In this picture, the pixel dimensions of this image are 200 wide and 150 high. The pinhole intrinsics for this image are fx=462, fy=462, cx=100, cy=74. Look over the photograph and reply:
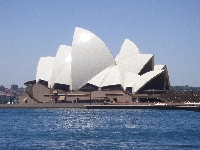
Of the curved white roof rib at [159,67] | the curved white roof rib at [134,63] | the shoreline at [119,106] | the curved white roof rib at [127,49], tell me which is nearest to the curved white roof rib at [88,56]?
the curved white roof rib at [127,49]

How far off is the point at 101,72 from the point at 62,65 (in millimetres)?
8002

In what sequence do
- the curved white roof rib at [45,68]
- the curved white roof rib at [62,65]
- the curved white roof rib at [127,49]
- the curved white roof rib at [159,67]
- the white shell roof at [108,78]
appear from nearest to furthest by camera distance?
the white shell roof at [108,78] → the curved white roof rib at [127,49] → the curved white roof rib at [159,67] → the curved white roof rib at [62,65] → the curved white roof rib at [45,68]

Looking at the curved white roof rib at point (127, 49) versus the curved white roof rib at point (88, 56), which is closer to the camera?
the curved white roof rib at point (88, 56)

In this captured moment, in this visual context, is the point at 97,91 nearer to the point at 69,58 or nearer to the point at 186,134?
the point at 69,58

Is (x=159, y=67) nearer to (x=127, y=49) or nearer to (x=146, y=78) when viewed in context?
(x=146, y=78)

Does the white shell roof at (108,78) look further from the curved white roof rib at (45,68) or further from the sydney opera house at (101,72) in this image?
the curved white roof rib at (45,68)

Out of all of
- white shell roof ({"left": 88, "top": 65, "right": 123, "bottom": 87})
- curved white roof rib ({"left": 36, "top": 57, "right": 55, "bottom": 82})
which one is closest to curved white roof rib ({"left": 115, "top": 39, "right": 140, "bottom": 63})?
white shell roof ({"left": 88, "top": 65, "right": 123, "bottom": 87})

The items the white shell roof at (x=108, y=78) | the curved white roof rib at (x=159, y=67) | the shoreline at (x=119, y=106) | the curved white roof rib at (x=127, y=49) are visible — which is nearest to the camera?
the shoreline at (x=119, y=106)

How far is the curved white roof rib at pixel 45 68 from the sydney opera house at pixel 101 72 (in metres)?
2.39

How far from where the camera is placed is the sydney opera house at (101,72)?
82.7 meters

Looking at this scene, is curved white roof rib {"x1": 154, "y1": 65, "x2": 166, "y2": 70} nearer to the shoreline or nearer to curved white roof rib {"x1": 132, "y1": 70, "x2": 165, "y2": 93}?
curved white roof rib {"x1": 132, "y1": 70, "x2": 165, "y2": 93}

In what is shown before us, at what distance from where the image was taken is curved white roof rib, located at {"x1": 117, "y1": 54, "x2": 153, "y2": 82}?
3250 inches

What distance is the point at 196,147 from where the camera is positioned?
961 inches

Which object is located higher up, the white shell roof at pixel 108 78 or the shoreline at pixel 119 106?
the white shell roof at pixel 108 78
